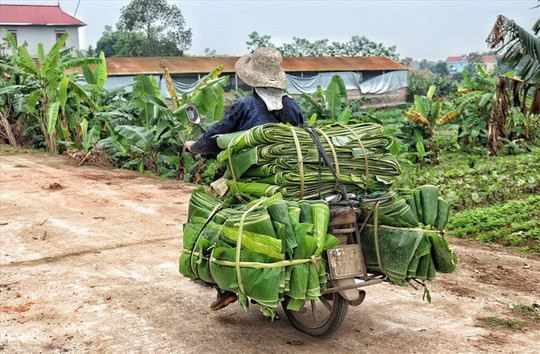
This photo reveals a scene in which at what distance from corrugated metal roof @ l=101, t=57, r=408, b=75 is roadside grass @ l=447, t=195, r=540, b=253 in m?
15.8

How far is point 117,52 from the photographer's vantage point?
46125mm

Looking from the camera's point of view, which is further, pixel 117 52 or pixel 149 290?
pixel 117 52

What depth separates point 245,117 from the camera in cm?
500

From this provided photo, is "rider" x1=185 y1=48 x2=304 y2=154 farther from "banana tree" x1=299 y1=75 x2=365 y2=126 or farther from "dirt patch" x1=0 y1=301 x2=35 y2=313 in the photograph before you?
"banana tree" x1=299 y1=75 x2=365 y2=126

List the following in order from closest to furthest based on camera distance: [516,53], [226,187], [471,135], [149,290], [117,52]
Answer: [226,187] → [149,290] → [516,53] → [471,135] → [117,52]

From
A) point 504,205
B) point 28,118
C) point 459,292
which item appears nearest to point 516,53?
point 504,205

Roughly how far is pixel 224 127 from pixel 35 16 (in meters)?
45.1

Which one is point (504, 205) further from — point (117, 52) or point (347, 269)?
point (117, 52)

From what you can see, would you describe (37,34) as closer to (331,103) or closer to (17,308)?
(331,103)

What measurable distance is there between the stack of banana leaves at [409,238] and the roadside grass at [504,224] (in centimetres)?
395

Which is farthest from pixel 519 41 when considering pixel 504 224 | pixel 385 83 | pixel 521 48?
pixel 385 83

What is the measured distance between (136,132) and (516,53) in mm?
6432

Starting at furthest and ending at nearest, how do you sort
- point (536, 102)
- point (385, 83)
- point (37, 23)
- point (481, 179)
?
1. point (37, 23)
2. point (385, 83)
3. point (481, 179)
4. point (536, 102)

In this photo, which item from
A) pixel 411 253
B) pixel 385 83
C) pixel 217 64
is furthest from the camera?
pixel 385 83
